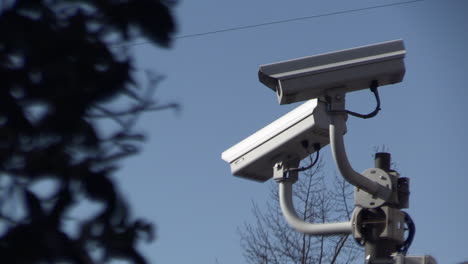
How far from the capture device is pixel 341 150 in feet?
20.2

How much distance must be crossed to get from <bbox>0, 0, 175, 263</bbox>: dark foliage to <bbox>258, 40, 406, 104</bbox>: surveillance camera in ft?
9.61

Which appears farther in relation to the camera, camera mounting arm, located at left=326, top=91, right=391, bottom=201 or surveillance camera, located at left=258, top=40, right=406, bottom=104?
camera mounting arm, located at left=326, top=91, right=391, bottom=201

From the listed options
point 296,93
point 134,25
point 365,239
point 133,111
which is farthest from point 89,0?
point 365,239

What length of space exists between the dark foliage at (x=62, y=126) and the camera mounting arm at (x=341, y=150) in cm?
310

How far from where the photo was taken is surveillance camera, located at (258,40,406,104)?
19.8 ft

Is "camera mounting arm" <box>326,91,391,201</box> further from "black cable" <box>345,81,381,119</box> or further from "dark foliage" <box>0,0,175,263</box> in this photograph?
"dark foliage" <box>0,0,175,263</box>

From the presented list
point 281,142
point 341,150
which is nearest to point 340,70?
point 341,150

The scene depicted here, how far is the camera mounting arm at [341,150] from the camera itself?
614cm

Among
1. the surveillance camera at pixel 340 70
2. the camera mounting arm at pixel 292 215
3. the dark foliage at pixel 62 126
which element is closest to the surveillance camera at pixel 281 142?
the camera mounting arm at pixel 292 215

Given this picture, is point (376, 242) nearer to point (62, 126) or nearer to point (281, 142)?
point (281, 142)

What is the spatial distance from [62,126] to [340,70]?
319 centimetres

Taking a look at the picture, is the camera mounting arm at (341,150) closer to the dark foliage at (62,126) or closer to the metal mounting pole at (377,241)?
the metal mounting pole at (377,241)

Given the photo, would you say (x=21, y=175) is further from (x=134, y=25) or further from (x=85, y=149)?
(x=134, y=25)

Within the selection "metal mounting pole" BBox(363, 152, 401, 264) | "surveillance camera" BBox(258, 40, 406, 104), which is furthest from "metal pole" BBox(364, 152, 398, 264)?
"surveillance camera" BBox(258, 40, 406, 104)
